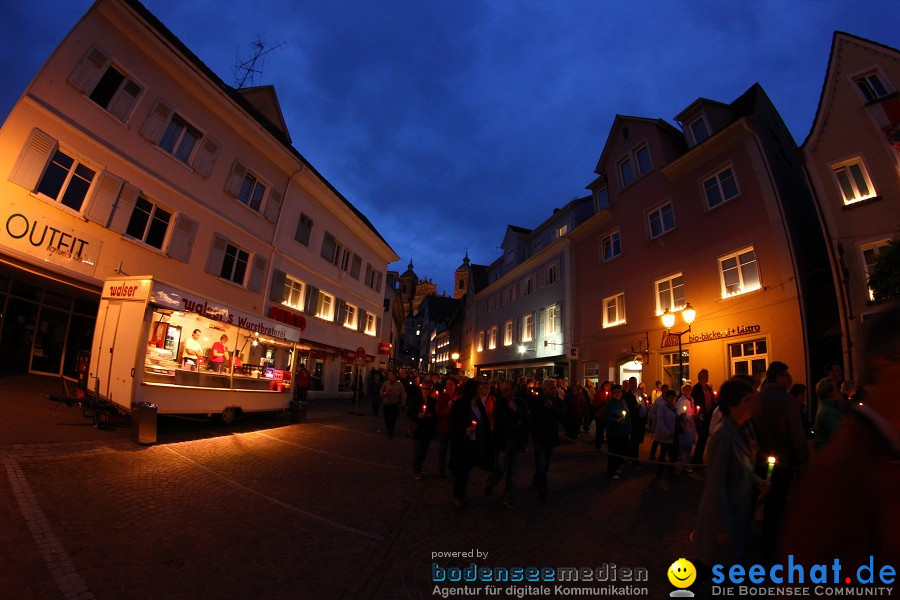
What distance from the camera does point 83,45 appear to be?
1214 centimetres

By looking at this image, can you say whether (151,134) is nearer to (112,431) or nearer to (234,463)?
(112,431)

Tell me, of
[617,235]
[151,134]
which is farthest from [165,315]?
[617,235]

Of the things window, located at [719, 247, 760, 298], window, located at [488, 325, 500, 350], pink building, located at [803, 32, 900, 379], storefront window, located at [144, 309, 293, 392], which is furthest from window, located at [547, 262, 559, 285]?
storefront window, located at [144, 309, 293, 392]

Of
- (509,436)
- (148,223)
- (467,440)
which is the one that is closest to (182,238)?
(148,223)

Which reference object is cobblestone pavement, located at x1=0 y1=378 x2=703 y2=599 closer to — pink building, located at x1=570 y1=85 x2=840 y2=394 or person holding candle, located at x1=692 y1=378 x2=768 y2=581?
person holding candle, located at x1=692 y1=378 x2=768 y2=581

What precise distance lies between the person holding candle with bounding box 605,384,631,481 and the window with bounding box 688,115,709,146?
14.6m

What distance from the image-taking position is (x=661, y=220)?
1903 centimetres

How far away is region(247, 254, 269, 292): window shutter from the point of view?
18953 mm

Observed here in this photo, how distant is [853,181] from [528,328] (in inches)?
788

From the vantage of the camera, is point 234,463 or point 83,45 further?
point 83,45

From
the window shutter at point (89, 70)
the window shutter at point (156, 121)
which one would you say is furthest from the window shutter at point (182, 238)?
the window shutter at point (89, 70)

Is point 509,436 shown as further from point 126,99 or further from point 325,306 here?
point 325,306

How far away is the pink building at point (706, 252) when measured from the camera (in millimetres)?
13781

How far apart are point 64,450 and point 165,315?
346 cm
